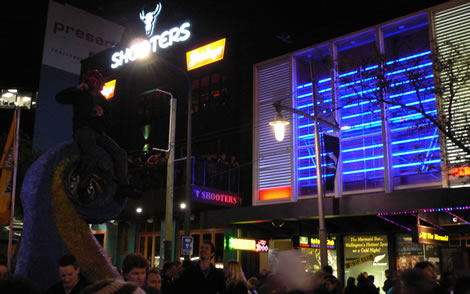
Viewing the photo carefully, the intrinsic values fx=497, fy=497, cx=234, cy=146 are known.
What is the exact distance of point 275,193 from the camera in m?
21.9

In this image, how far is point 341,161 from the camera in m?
20.2

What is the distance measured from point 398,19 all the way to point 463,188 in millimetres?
7431

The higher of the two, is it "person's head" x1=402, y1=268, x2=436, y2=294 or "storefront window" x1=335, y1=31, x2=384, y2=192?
"storefront window" x1=335, y1=31, x2=384, y2=192

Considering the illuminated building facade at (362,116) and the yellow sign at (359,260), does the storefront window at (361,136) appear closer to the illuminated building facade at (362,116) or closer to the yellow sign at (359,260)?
the illuminated building facade at (362,116)

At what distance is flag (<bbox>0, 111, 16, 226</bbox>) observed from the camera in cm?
1293

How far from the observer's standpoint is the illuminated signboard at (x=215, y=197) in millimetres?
21350

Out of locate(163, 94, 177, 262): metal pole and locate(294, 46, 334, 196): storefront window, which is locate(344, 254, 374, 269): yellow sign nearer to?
locate(294, 46, 334, 196): storefront window

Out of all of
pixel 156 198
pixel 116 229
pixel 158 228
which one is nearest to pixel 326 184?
pixel 156 198

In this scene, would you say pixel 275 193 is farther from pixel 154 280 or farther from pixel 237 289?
pixel 154 280

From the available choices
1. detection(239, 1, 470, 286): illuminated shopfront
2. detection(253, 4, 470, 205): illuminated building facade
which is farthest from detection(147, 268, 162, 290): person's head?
detection(253, 4, 470, 205): illuminated building facade

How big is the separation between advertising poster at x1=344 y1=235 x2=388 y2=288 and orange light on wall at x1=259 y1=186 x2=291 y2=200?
320cm

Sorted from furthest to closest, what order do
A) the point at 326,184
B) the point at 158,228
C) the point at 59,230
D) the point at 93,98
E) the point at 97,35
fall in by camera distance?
1. the point at 97,35
2. the point at 158,228
3. the point at 326,184
4. the point at 93,98
5. the point at 59,230

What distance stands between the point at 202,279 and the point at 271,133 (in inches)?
638

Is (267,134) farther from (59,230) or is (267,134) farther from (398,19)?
(59,230)
